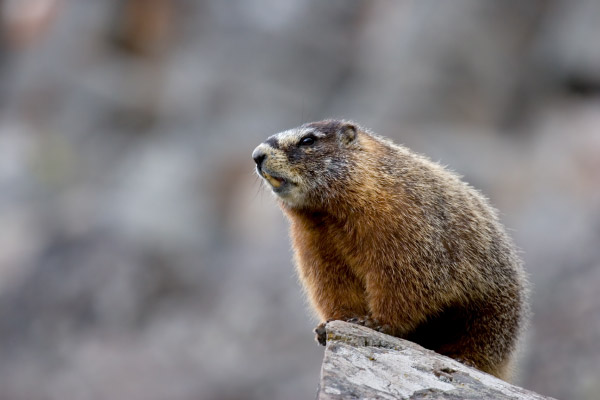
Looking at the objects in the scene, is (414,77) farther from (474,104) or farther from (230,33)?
(230,33)

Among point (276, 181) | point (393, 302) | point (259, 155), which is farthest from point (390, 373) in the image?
point (259, 155)

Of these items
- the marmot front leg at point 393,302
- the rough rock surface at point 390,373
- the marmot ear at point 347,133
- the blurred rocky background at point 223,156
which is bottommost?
the rough rock surface at point 390,373

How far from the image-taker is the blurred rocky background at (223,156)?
65.7ft

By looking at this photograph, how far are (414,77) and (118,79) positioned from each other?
9628 mm

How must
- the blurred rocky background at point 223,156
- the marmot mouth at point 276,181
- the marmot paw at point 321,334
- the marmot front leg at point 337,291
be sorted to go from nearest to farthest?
the marmot paw at point 321,334, the marmot front leg at point 337,291, the marmot mouth at point 276,181, the blurred rocky background at point 223,156

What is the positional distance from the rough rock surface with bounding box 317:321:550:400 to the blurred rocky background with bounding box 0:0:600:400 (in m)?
11.4

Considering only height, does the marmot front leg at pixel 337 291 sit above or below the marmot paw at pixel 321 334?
above

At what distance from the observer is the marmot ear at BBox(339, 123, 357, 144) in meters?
7.97

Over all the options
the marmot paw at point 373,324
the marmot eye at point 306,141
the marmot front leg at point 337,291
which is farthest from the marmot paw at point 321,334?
the marmot eye at point 306,141

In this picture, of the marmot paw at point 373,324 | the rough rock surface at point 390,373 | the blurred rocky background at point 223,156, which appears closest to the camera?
the rough rock surface at point 390,373

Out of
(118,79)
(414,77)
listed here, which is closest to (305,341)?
(414,77)

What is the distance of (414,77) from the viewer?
71.7 ft

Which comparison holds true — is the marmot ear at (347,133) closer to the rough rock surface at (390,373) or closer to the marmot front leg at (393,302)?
the marmot front leg at (393,302)

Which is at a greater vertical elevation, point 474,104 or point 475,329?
point 474,104
